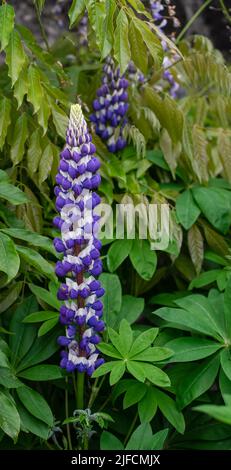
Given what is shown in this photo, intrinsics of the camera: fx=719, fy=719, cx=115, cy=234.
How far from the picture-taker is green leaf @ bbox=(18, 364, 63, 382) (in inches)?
87.5

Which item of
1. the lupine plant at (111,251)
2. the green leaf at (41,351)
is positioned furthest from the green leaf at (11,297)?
the green leaf at (41,351)

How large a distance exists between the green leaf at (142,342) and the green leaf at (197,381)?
161mm

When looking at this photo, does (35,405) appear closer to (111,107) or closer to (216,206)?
(216,206)

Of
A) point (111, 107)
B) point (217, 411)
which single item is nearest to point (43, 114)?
point (111, 107)

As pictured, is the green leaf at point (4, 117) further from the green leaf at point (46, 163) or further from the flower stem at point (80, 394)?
the flower stem at point (80, 394)

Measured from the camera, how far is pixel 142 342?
221 cm

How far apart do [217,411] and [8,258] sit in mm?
844

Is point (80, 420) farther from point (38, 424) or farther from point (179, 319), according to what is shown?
point (179, 319)

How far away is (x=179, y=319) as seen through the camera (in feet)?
7.34

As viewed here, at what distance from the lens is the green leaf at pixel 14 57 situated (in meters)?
2.25

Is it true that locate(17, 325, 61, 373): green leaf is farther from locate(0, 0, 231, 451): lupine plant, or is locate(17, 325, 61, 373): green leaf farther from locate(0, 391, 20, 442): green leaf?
locate(0, 391, 20, 442): green leaf

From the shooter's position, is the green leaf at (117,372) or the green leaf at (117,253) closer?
the green leaf at (117,372)
